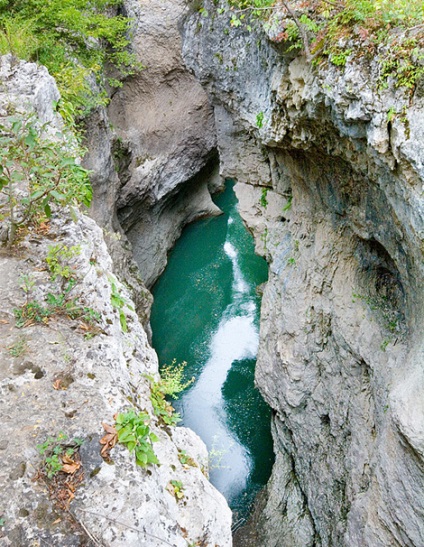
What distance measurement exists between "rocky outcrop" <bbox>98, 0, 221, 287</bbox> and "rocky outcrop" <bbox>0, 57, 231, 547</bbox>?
32.1 feet

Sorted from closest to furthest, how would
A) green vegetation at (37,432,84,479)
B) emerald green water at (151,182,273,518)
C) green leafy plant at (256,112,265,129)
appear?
green vegetation at (37,432,84,479) < green leafy plant at (256,112,265,129) < emerald green water at (151,182,273,518)

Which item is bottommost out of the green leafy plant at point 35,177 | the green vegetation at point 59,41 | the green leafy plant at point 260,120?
the green leafy plant at point 35,177

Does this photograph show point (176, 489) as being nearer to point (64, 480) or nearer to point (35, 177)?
point (64, 480)

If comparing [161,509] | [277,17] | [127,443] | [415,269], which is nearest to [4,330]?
[127,443]

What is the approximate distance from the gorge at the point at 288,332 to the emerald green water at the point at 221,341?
1350 millimetres

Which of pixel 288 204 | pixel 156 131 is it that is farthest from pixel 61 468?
pixel 156 131

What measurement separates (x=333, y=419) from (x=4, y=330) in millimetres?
5206

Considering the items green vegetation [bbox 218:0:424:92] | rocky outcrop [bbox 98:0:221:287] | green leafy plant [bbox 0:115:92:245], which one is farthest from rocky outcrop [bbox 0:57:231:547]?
rocky outcrop [bbox 98:0:221:287]

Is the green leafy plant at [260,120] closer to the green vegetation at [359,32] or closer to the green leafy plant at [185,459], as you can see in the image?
the green vegetation at [359,32]

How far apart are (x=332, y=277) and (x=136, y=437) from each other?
5060 millimetres

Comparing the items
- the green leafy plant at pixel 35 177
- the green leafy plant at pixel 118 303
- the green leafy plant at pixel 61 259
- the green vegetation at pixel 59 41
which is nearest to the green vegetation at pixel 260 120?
the green vegetation at pixel 59 41

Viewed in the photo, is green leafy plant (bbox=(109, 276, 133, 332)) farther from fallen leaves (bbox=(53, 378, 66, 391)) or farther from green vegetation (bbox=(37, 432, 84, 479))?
green vegetation (bbox=(37, 432, 84, 479))

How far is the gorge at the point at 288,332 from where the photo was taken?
2.46 metres

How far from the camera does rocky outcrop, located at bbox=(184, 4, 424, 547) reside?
433cm
